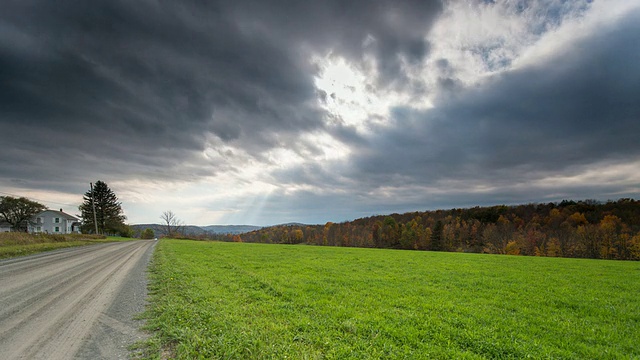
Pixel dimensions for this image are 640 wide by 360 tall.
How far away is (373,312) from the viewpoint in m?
8.31

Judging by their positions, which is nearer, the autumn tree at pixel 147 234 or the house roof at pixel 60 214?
the autumn tree at pixel 147 234

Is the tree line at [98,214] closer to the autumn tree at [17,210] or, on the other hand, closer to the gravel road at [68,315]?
the autumn tree at [17,210]

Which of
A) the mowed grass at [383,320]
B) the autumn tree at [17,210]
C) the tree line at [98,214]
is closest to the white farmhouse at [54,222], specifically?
the tree line at [98,214]

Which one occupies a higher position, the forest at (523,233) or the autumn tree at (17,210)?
the autumn tree at (17,210)

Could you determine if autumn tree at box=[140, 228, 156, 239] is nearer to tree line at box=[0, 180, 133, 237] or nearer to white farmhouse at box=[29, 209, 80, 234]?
tree line at box=[0, 180, 133, 237]

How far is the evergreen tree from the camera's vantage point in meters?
82.2

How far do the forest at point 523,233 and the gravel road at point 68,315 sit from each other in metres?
101

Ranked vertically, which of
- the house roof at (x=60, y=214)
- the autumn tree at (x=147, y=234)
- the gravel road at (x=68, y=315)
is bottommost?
the autumn tree at (x=147, y=234)

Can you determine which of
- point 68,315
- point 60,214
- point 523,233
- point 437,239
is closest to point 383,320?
point 68,315

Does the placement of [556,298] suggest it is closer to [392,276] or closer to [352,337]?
[392,276]

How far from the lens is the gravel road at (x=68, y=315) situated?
540 cm

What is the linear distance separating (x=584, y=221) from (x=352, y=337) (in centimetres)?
15378

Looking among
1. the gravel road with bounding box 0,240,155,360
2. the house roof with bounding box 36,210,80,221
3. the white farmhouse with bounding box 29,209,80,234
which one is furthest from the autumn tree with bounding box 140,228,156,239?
the gravel road with bounding box 0,240,155,360

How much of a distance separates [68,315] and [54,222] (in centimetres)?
13602
